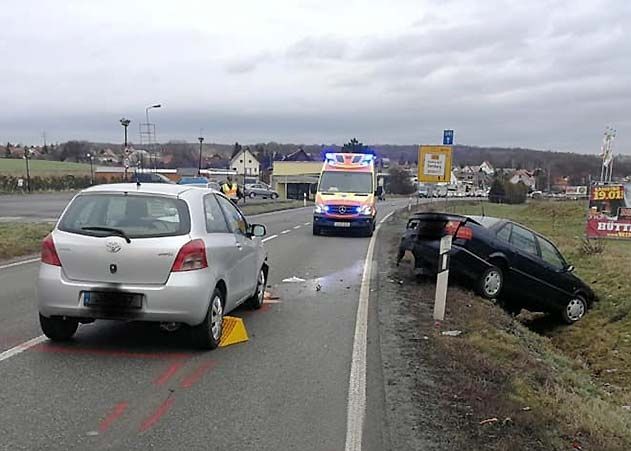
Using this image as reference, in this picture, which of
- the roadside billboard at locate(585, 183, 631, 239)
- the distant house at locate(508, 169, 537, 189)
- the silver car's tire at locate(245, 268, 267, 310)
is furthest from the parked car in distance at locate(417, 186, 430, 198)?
the distant house at locate(508, 169, 537, 189)

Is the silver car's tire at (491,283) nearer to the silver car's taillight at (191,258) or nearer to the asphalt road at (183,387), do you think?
the asphalt road at (183,387)

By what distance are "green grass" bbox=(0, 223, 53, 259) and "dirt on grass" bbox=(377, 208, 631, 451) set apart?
9533mm

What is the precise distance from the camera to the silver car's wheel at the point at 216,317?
704cm

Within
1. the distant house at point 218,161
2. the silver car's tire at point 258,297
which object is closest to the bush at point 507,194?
the silver car's tire at point 258,297

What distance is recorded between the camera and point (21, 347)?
6957 millimetres

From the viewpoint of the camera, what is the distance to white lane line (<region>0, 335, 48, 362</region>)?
6.63m

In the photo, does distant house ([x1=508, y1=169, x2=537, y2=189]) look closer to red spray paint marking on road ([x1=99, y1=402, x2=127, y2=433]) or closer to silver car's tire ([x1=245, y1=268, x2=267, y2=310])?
silver car's tire ([x1=245, y1=268, x2=267, y2=310])

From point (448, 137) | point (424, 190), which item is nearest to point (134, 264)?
point (448, 137)

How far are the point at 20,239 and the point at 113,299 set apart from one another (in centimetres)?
1250

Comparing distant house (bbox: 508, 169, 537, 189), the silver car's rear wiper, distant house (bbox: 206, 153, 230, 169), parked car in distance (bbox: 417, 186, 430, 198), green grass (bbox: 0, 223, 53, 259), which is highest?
the silver car's rear wiper

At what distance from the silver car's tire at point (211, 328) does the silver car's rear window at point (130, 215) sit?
0.82 m

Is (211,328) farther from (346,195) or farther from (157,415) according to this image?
(346,195)

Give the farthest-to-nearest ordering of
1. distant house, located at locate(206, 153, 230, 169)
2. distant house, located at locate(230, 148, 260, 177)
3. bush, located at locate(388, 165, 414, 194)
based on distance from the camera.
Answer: distant house, located at locate(206, 153, 230, 169) < distant house, located at locate(230, 148, 260, 177) < bush, located at locate(388, 165, 414, 194)

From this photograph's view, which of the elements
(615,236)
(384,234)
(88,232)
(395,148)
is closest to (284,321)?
(88,232)
